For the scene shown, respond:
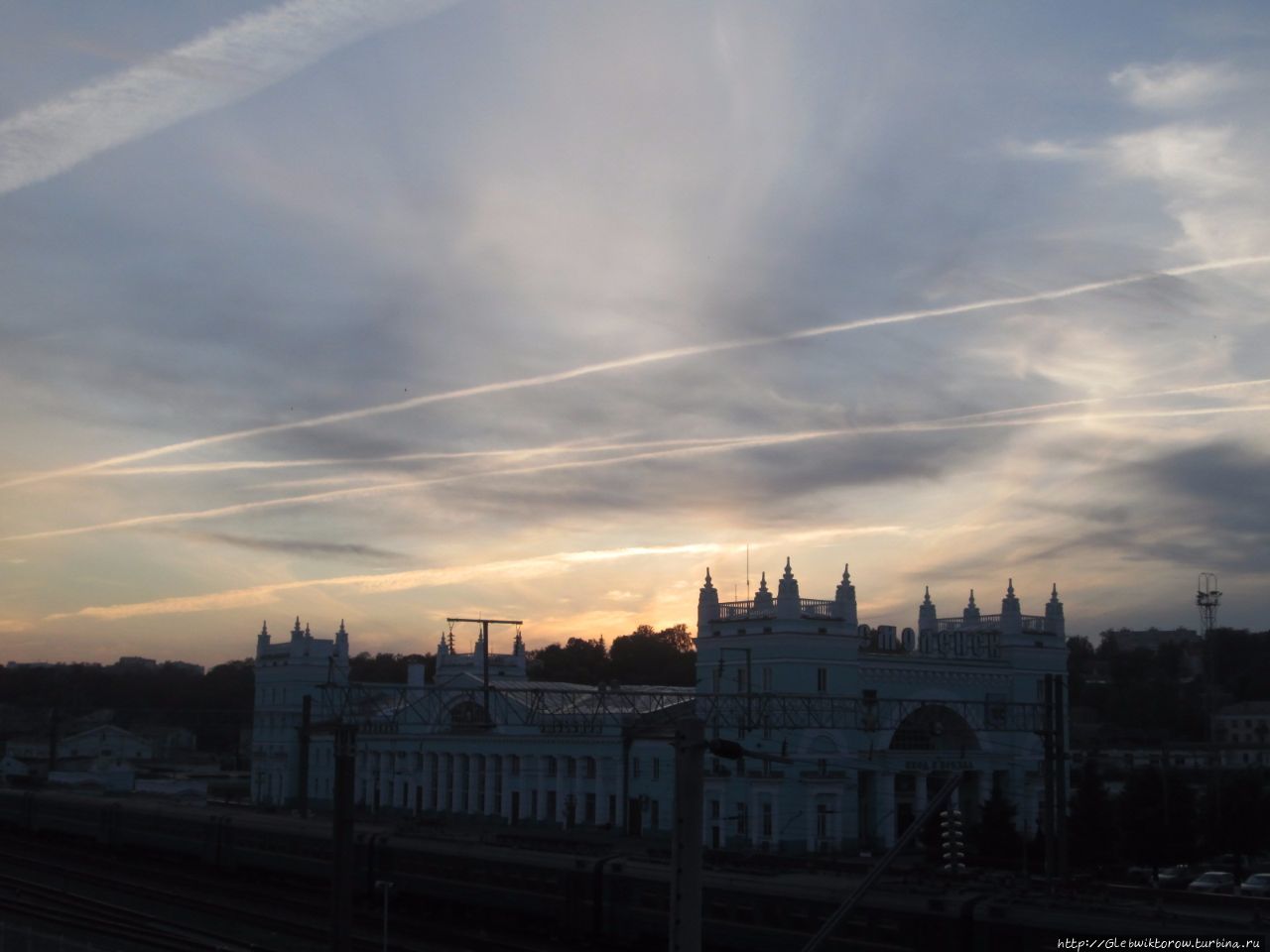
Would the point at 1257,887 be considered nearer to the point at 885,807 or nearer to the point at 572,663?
the point at 885,807

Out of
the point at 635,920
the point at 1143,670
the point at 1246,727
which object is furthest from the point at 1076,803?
the point at 1143,670

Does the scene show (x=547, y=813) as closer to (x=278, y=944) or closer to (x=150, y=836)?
(x=150, y=836)

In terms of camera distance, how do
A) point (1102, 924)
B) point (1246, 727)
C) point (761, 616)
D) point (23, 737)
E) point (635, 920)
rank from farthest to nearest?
1. point (23, 737)
2. point (1246, 727)
3. point (761, 616)
4. point (635, 920)
5. point (1102, 924)

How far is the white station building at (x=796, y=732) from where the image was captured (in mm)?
61031

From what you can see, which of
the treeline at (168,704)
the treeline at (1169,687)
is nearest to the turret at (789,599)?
the treeline at (1169,687)

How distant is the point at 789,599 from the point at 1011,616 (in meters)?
14.7

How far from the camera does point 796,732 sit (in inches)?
2450

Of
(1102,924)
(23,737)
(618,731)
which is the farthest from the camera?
(23,737)

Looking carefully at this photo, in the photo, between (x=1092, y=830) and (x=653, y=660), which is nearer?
Result: (x=1092, y=830)

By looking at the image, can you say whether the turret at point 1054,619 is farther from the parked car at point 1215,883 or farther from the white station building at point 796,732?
the parked car at point 1215,883

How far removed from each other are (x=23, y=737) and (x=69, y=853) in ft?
395

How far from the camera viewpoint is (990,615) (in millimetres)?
73312

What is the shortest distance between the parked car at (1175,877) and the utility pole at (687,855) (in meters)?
37.6

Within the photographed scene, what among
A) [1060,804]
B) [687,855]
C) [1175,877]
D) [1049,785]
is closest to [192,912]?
[1049,785]
